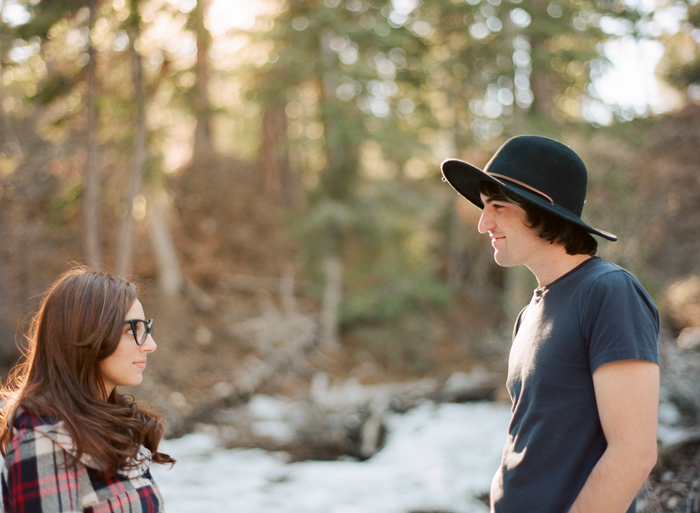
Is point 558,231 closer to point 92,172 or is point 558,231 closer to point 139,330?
point 139,330

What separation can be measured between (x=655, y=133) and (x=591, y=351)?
1235cm

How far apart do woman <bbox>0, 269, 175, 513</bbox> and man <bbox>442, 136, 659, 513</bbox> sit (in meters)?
1.18

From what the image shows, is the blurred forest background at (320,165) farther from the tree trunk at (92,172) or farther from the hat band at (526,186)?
the hat band at (526,186)

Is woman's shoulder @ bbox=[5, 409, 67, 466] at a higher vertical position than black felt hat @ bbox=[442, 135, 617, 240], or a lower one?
lower

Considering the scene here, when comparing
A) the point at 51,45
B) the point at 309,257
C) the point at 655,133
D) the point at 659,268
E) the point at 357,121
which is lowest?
the point at 659,268

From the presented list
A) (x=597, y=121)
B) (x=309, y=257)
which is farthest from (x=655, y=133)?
(x=309, y=257)

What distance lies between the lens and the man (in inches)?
58.9

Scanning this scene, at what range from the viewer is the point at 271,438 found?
6.46 m

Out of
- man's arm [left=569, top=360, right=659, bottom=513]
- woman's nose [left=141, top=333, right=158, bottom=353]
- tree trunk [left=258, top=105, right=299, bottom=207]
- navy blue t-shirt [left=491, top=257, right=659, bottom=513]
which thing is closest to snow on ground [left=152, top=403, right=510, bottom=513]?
navy blue t-shirt [left=491, top=257, right=659, bottom=513]

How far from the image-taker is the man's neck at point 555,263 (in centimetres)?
180

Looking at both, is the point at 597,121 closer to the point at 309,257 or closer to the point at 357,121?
the point at 357,121

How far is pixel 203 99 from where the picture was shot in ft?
33.0

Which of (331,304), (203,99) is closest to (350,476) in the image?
(331,304)

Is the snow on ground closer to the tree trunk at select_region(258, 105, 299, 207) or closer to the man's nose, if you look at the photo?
the man's nose
